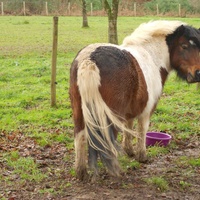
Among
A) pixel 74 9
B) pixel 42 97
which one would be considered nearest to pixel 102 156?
pixel 42 97

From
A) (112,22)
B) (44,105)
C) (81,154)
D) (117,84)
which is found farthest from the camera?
(112,22)

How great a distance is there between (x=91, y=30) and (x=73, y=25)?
2.80 m

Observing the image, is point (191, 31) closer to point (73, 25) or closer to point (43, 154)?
point (43, 154)

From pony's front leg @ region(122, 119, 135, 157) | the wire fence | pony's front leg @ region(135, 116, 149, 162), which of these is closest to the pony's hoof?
pony's front leg @ region(135, 116, 149, 162)

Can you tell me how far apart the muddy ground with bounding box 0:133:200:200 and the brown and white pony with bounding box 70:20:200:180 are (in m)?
0.25

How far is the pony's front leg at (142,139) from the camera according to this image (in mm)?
5159

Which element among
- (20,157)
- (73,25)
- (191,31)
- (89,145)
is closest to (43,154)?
(20,157)

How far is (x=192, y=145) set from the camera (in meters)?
6.12

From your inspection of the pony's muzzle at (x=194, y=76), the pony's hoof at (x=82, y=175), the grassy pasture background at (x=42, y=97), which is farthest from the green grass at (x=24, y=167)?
the pony's muzzle at (x=194, y=76)

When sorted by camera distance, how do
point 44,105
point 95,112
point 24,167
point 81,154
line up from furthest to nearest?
point 44,105
point 24,167
point 81,154
point 95,112

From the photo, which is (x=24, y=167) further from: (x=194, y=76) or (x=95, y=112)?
(x=194, y=76)

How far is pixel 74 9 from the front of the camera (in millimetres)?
33625

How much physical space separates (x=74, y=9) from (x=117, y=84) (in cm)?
3059

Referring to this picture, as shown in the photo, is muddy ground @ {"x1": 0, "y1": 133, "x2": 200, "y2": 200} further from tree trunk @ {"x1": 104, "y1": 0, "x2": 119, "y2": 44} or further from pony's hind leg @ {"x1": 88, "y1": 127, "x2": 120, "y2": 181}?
tree trunk @ {"x1": 104, "y1": 0, "x2": 119, "y2": 44}
